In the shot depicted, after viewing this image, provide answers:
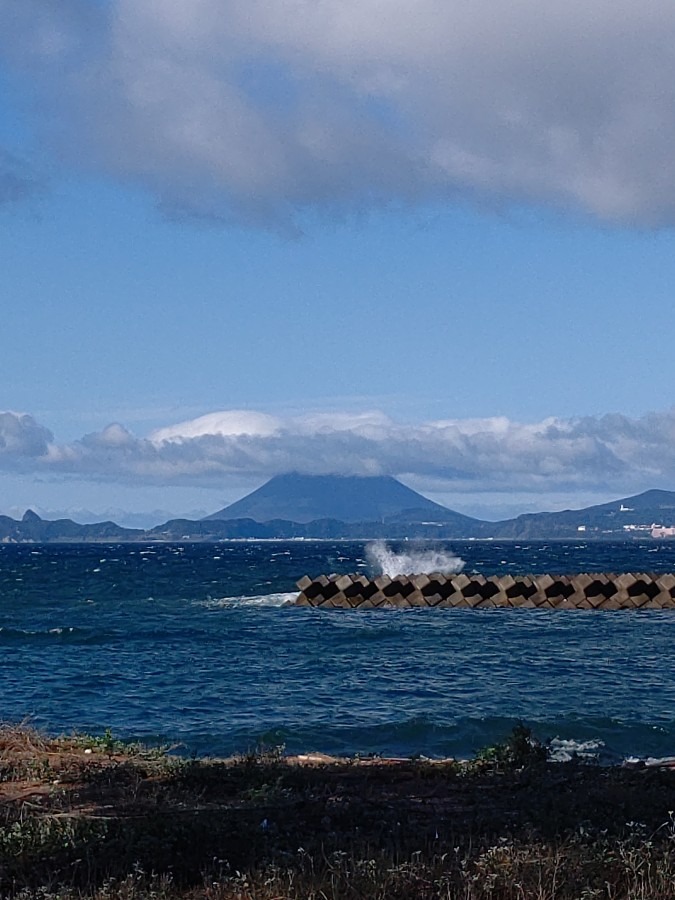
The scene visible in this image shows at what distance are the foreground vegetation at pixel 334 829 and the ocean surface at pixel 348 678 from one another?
9.96 ft

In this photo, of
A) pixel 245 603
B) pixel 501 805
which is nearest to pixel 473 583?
pixel 245 603

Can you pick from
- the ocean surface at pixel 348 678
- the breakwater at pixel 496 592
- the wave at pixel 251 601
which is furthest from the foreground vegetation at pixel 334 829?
the wave at pixel 251 601

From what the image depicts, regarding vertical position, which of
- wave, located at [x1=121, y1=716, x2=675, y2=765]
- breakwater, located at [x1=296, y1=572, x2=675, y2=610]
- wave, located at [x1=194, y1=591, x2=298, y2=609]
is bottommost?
wave, located at [x1=121, y1=716, x2=675, y2=765]

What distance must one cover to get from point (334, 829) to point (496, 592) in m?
33.6

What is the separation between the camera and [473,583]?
135 feet

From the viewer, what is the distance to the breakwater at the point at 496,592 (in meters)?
39.1

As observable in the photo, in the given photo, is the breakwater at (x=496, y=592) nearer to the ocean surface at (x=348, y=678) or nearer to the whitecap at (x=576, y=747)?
the ocean surface at (x=348, y=678)

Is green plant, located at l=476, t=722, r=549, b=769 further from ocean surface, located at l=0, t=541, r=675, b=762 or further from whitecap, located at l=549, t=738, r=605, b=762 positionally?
whitecap, located at l=549, t=738, r=605, b=762

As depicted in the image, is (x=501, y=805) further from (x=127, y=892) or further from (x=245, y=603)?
(x=245, y=603)

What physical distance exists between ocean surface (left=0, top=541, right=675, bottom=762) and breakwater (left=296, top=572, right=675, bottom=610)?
2138mm

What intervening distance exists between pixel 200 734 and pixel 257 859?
9073 mm

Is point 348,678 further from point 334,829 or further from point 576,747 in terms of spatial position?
point 334,829

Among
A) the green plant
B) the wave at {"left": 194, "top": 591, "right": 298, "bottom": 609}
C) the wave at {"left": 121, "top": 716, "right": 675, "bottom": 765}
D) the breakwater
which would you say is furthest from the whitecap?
the wave at {"left": 194, "top": 591, "right": 298, "bottom": 609}

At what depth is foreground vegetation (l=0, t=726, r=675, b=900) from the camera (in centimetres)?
604
